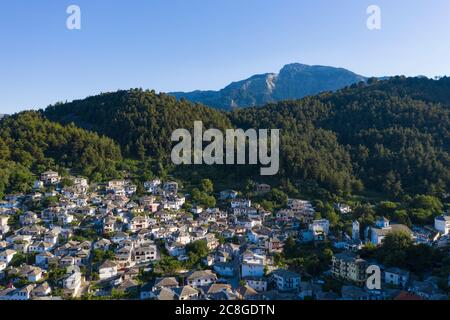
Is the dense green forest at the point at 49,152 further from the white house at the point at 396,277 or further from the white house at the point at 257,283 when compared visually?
the white house at the point at 396,277

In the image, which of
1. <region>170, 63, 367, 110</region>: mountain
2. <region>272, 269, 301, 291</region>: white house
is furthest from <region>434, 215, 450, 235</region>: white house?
<region>170, 63, 367, 110</region>: mountain

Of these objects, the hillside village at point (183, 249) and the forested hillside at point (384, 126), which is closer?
the hillside village at point (183, 249)

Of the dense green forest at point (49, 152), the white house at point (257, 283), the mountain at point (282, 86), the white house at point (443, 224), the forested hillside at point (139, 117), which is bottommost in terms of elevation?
the white house at point (257, 283)

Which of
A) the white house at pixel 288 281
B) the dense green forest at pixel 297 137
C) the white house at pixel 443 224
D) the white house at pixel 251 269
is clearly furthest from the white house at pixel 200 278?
the dense green forest at pixel 297 137

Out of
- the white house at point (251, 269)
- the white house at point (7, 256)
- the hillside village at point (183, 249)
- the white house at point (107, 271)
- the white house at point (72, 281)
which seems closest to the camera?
the hillside village at point (183, 249)

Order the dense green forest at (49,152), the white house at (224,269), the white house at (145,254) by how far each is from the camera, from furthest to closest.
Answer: the dense green forest at (49,152)
the white house at (145,254)
the white house at (224,269)
